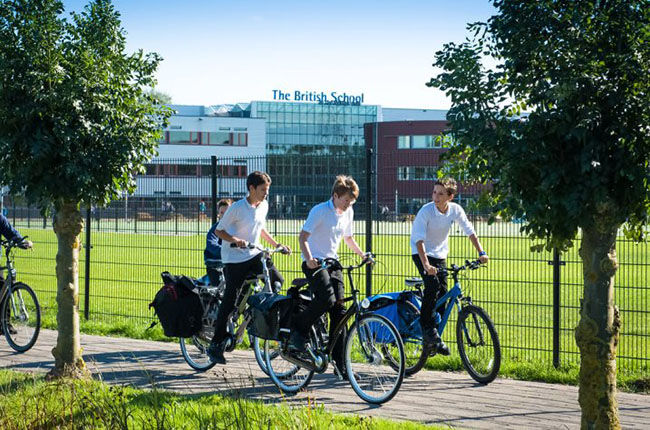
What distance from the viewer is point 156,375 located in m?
8.79

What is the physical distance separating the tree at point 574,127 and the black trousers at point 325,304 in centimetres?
285

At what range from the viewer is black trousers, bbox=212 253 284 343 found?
8.56 metres

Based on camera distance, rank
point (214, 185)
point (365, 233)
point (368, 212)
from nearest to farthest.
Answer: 1. point (368, 212)
2. point (365, 233)
3. point (214, 185)

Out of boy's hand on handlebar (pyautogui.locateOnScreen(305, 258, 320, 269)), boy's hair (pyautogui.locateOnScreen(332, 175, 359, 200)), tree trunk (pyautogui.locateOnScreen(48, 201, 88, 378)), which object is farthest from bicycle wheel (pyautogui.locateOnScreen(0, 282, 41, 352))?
boy's hair (pyautogui.locateOnScreen(332, 175, 359, 200))

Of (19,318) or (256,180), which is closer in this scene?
(256,180)

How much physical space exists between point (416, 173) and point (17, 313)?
5.26 meters

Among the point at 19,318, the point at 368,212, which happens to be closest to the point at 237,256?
the point at 368,212

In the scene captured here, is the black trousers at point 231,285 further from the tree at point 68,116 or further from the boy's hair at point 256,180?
the tree at point 68,116

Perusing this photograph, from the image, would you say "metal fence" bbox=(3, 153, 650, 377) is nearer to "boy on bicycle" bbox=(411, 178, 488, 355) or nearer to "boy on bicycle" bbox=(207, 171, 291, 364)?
"boy on bicycle" bbox=(411, 178, 488, 355)

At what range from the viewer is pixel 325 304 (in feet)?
25.8

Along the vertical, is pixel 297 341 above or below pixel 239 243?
below

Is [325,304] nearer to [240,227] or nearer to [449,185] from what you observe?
[240,227]

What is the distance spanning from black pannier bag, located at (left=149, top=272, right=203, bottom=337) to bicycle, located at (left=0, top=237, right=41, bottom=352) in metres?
2.24

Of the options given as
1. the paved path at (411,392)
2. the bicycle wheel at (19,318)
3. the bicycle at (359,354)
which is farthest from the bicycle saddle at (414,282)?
the bicycle wheel at (19,318)
